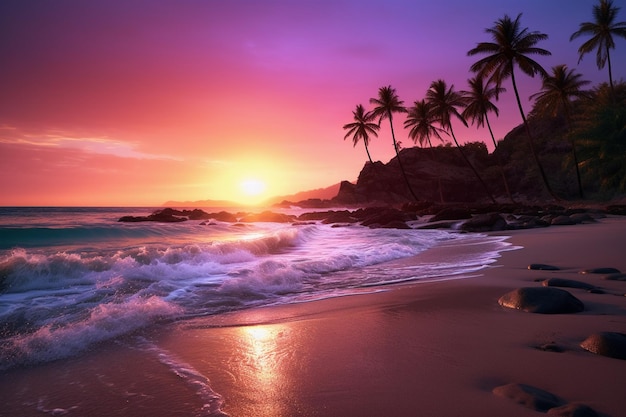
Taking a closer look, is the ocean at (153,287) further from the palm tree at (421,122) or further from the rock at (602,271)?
the palm tree at (421,122)

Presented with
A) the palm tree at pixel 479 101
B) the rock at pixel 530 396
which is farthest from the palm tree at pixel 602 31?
the rock at pixel 530 396

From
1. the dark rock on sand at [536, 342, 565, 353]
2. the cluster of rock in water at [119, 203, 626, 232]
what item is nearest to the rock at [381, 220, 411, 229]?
the cluster of rock in water at [119, 203, 626, 232]

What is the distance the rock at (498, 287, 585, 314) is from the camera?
4.05 metres

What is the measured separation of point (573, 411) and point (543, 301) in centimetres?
245

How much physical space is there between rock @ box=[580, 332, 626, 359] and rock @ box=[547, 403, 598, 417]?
3.50ft

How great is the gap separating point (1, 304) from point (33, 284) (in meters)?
1.49

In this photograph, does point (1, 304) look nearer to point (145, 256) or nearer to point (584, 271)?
point (145, 256)

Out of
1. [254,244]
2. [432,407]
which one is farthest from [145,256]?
[432,407]

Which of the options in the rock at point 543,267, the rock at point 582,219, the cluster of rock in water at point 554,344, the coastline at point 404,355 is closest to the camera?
the cluster of rock in water at point 554,344

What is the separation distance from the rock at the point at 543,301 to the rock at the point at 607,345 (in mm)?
1067

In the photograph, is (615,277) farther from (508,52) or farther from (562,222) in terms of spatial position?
(508,52)

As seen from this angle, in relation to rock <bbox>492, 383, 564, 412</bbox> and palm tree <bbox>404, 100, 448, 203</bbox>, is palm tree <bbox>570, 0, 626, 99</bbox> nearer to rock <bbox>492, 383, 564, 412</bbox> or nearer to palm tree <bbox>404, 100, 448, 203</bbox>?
palm tree <bbox>404, 100, 448, 203</bbox>

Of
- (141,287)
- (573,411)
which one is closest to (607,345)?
(573,411)

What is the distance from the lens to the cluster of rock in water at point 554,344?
212cm
